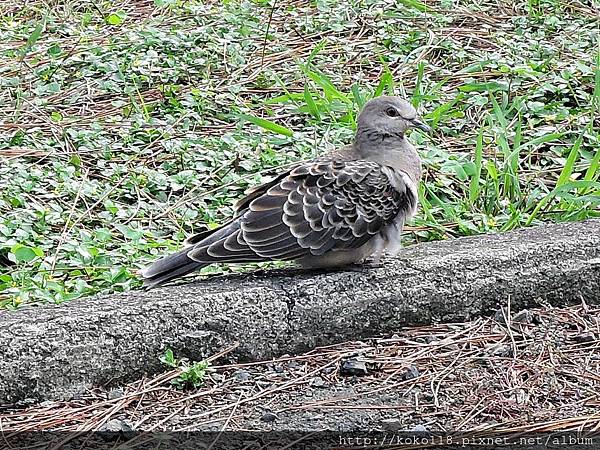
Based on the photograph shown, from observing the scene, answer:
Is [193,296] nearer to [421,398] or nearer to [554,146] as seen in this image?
[421,398]

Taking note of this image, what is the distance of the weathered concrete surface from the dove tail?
0.06 metres

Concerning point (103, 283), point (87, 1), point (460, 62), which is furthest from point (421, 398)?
point (87, 1)

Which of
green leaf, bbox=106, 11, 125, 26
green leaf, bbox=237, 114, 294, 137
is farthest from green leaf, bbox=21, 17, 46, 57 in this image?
green leaf, bbox=237, 114, 294, 137

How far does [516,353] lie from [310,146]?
2.05 metres

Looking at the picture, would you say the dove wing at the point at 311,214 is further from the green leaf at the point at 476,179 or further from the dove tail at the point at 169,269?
the green leaf at the point at 476,179

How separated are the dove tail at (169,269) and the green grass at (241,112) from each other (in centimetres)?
36

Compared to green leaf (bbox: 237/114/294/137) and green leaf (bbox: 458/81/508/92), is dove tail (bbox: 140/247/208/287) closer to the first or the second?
green leaf (bbox: 237/114/294/137)

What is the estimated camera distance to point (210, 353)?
12.1 feet

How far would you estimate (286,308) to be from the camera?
3.79 metres

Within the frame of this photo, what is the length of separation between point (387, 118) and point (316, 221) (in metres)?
0.63

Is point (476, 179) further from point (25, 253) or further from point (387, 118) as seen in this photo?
point (25, 253)

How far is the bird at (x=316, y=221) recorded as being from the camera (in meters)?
3.93

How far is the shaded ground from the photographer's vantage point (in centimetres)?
334

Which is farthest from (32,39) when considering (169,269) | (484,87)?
(169,269)
